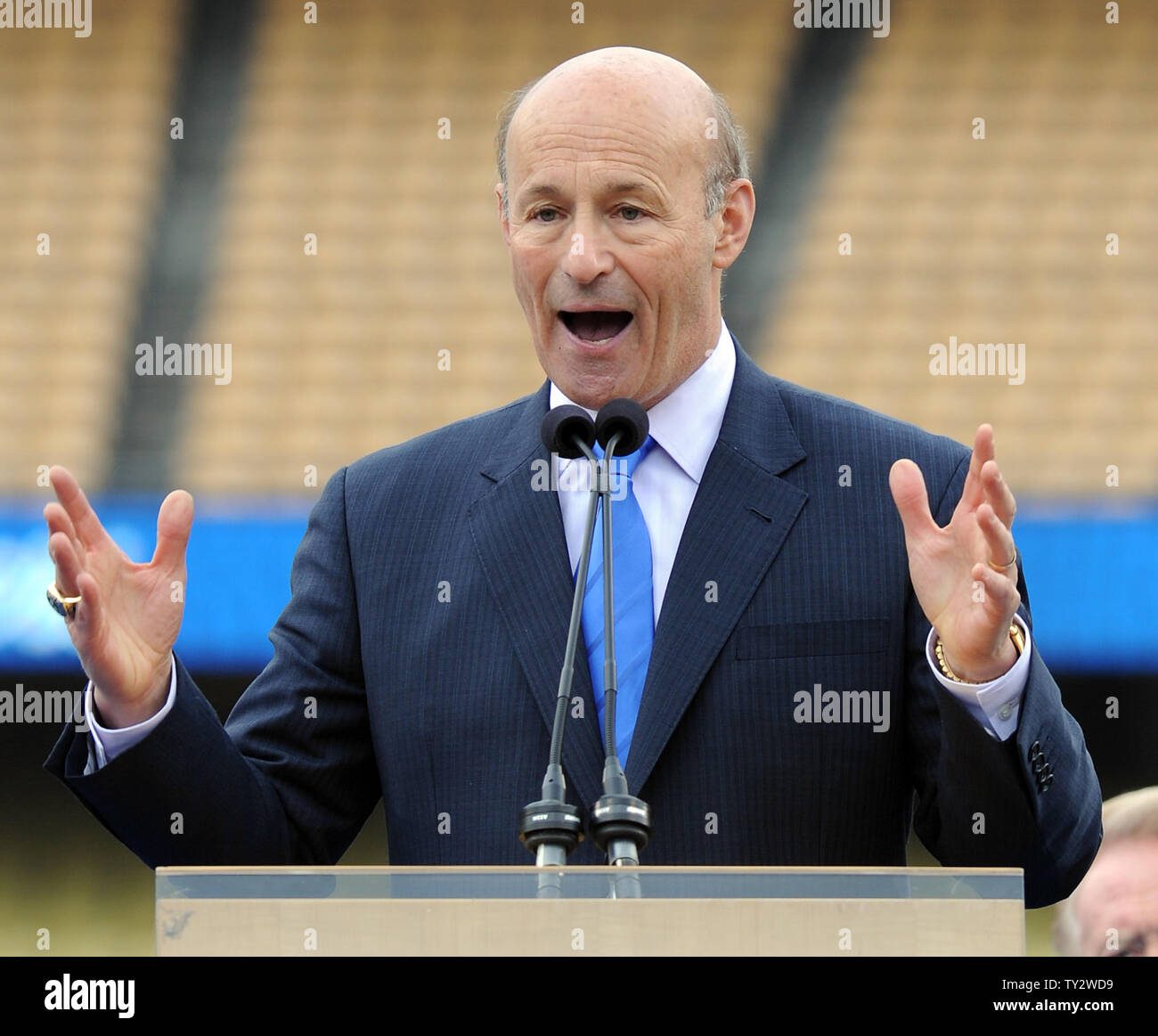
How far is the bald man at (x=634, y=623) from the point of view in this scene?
1.36 metres

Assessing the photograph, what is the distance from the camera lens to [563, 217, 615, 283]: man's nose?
1.68 metres

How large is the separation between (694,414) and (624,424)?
38cm

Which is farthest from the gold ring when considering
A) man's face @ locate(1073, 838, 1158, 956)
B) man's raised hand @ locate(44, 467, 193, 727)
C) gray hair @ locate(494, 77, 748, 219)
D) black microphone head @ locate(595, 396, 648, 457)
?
man's face @ locate(1073, 838, 1158, 956)

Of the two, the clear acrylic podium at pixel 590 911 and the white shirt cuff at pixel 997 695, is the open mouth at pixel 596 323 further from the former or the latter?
the clear acrylic podium at pixel 590 911

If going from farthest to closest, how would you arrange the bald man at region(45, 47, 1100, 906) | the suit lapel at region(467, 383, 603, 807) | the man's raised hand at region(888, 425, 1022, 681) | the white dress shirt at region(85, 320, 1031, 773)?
the white dress shirt at region(85, 320, 1031, 773) < the suit lapel at region(467, 383, 603, 807) < the bald man at region(45, 47, 1100, 906) < the man's raised hand at region(888, 425, 1022, 681)

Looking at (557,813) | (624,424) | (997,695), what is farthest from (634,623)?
(557,813)

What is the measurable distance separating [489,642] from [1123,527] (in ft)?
10.3

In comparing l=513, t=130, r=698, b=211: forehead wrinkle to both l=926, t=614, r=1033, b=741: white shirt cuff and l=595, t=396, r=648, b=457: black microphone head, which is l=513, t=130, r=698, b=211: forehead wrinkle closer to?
l=595, t=396, r=648, b=457: black microphone head

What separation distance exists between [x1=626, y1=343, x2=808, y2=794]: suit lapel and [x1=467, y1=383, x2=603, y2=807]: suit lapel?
0.05 m

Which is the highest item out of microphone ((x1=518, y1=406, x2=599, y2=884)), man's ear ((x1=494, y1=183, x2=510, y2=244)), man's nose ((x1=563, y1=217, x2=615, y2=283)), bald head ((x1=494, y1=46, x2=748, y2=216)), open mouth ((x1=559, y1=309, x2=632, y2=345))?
bald head ((x1=494, y1=46, x2=748, y2=216))

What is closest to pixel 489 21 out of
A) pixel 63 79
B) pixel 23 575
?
pixel 63 79

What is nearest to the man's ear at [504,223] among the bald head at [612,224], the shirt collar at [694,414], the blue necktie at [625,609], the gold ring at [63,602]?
the bald head at [612,224]

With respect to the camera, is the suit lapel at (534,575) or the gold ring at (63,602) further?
the suit lapel at (534,575)
